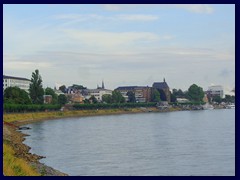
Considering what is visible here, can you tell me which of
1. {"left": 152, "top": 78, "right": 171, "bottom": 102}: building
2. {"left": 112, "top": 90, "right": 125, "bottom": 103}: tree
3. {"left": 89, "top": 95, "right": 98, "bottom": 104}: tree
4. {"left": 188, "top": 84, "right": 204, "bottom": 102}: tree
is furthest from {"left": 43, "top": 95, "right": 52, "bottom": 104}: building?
{"left": 188, "top": 84, "right": 204, "bottom": 102}: tree

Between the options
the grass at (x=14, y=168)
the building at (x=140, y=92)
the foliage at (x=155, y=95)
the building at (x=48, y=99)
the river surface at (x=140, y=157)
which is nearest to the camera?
the grass at (x=14, y=168)

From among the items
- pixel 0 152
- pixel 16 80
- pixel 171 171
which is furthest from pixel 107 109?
pixel 0 152

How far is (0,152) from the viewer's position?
246 centimetres

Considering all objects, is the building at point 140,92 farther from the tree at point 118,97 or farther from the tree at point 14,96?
the tree at point 14,96

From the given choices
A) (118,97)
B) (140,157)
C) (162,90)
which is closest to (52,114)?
(118,97)

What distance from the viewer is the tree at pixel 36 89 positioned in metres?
30.1

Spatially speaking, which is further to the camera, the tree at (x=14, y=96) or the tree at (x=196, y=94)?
the tree at (x=196, y=94)

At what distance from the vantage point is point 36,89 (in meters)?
30.8

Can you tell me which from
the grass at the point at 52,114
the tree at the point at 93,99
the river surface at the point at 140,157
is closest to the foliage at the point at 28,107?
the grass at the point at 52,114

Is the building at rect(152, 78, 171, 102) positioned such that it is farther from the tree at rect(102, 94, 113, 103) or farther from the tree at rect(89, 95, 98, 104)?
the tree at rect(89, 95, 98, 104)

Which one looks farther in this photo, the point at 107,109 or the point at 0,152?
the point at 107,109

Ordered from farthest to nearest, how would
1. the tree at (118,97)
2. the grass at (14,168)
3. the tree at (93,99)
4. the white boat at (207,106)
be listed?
1. the white boat at (207,106)
2. the tree at (93,99)
3. the tree at (118,97)
4. the grass at (14,168)
